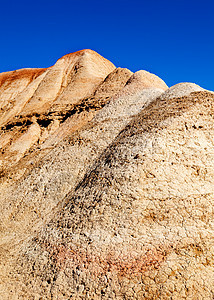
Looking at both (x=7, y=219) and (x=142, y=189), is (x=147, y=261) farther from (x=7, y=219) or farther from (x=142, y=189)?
(x=7, y=219)

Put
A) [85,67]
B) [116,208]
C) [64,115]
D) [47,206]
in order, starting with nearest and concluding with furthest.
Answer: [116,208] → [47,206] → [64,115] → [85,67]

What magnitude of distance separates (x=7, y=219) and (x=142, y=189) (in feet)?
18.4

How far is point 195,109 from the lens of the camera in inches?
290

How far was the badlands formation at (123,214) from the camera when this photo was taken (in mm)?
4676

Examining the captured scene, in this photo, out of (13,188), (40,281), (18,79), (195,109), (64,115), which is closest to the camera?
(40,281)

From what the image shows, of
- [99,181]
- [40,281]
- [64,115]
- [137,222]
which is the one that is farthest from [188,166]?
[64,115]

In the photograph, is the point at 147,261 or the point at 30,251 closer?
the point at 147,261

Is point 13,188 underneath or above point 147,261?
underneath

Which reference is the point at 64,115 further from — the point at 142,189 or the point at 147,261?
the point at 147,261

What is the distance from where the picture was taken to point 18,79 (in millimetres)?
26422

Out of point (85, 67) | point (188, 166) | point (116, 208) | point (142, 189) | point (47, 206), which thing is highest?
point (85, 67)

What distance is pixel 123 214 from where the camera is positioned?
5.58m

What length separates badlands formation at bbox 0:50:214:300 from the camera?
4.68m

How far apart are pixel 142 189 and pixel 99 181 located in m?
1.45
